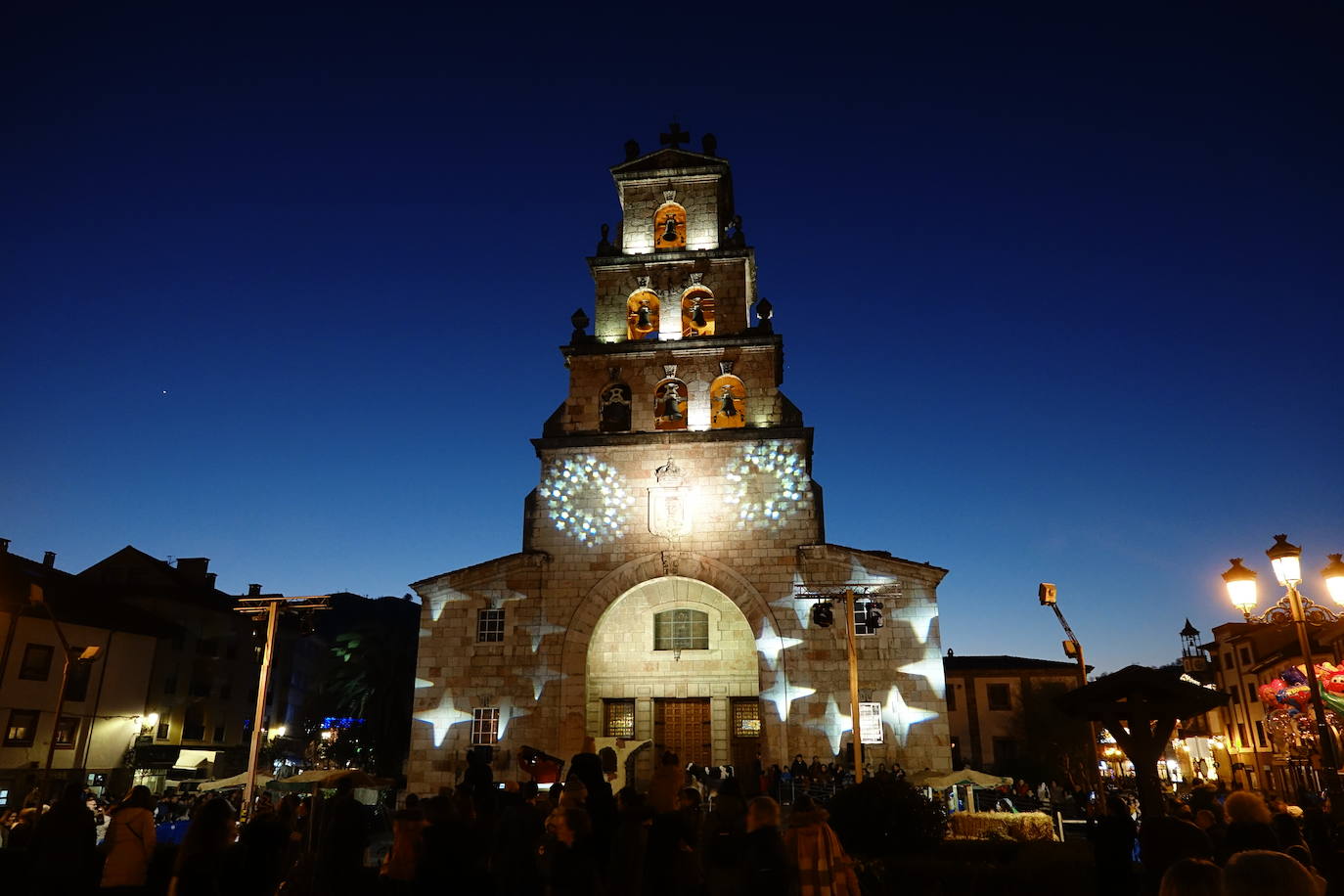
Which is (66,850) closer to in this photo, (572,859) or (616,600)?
(572,859)

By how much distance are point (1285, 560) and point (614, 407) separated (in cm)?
1871

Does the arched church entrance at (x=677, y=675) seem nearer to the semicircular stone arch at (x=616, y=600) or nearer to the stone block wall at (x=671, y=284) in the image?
the semicircular stone arch at (x=616, y=600)

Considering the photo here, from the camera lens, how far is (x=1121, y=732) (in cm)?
904

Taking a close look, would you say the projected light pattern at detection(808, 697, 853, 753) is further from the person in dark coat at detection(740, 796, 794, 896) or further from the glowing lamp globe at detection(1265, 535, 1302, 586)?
the person in dark coat at detection(740, 796, 794, 896)

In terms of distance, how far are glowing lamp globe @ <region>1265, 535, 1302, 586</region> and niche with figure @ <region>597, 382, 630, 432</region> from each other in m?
18.1

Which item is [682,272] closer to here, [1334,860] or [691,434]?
[691,434]

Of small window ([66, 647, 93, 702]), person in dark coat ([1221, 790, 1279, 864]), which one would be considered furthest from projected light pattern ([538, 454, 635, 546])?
small window ([66, 647, 93, 702])

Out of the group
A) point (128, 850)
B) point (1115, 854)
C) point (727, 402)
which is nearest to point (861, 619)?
point (727, 402)

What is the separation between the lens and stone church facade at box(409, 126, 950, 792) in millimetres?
22891

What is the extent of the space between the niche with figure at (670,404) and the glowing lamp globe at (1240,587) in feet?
55.5

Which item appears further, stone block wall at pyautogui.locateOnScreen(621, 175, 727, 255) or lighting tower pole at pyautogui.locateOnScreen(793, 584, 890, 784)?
stone block wall at pyautogui.locateOnScreen(621, 175, 727, 255)

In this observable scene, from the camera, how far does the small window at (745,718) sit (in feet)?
81.8

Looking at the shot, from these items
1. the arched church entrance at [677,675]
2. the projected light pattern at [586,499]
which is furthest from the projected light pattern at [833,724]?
the projected light pattern at [586,499]

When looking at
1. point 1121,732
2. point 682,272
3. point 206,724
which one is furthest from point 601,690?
point 206,724
